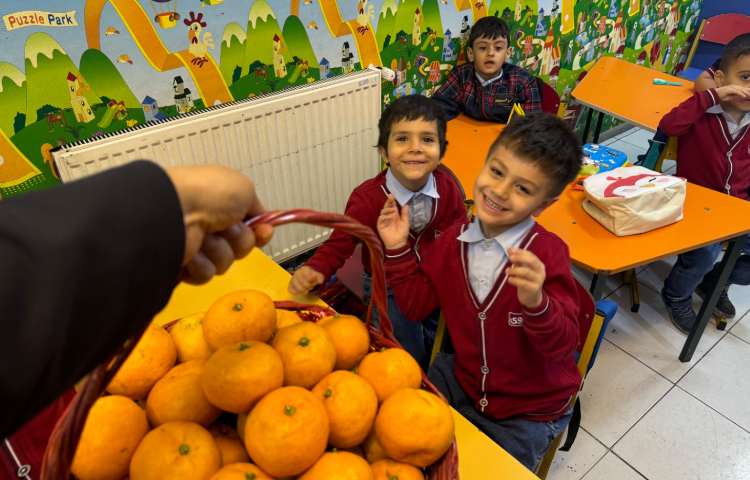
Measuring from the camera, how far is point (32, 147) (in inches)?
61.4

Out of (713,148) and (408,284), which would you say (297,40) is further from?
(713,148)

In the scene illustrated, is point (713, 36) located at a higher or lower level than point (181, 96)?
lower

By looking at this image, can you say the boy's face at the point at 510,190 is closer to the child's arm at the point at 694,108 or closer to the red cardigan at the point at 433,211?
the red cardigan at the point at 433,211

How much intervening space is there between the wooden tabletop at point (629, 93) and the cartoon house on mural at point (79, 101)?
227 centimetres

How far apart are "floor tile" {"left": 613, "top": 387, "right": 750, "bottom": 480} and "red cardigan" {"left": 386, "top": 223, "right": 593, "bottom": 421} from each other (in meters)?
0.79

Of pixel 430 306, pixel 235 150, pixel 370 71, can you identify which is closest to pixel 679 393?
pixel 430 306

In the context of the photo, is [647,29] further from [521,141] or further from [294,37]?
[521,141]

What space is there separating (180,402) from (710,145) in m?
2.37

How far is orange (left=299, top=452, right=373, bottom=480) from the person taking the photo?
0.70m

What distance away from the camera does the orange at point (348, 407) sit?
2.54 feet

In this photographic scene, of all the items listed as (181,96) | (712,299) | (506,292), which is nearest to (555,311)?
(506,292)

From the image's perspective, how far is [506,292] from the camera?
1.18 metres

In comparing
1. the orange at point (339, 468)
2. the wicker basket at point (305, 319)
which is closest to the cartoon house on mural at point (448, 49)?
the wicker basket at point (305, 319)

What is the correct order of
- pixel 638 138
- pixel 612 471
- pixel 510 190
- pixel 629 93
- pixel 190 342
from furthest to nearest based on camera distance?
pixel 638 138, pixel 629 93, pixel 612 471, pixel 510 190, pixel 190 342
